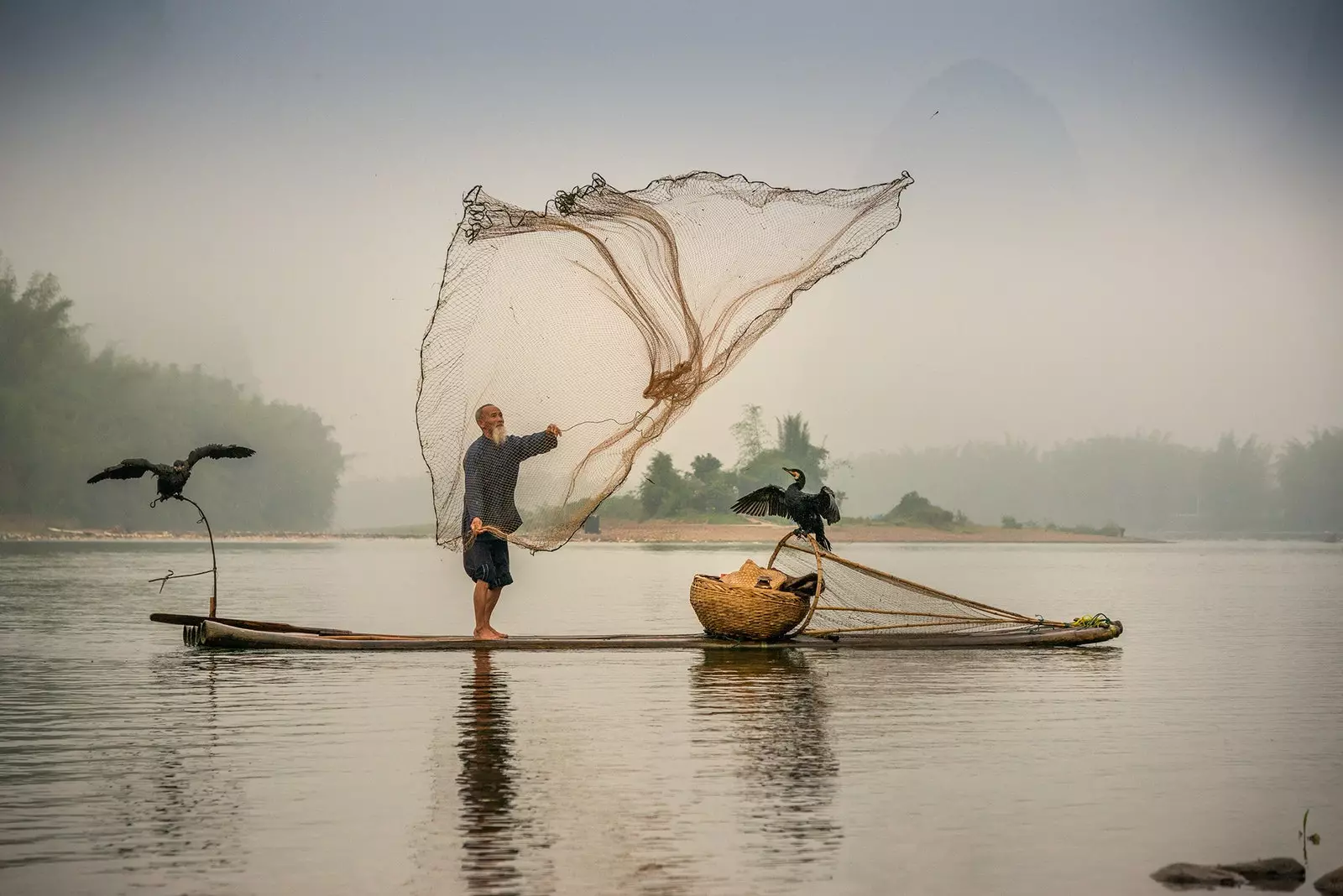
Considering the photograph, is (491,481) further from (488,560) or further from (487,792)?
(487,792)

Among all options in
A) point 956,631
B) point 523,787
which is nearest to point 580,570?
point 956,631

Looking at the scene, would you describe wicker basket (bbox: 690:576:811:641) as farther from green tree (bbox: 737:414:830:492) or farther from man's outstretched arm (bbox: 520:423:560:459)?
green tree (bbox: 737:414:830:492)

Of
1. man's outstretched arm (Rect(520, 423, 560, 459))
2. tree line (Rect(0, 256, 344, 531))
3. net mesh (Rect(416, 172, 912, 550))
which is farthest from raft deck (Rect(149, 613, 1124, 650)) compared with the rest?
tree line (Rect(0, 256, 344, 531))

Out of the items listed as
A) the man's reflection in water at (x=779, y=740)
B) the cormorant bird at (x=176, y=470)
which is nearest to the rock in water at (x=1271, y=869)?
the man's reflection in water at (x=779, y=740)

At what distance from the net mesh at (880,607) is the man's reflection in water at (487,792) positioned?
12.9ft

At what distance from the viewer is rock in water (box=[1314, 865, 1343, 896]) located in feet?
17.0

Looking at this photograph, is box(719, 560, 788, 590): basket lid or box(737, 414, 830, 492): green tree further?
box(737, 414, 830, 492): green tree

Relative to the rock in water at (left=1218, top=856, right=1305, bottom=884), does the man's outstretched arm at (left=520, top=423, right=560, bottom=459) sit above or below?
above

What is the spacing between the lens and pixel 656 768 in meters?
7.29

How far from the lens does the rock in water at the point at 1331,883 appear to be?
5.18m

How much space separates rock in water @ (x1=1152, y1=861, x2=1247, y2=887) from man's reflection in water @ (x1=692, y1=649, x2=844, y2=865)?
125 centimetres

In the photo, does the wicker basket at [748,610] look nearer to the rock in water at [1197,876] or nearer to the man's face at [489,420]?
the man's face at [489,420]

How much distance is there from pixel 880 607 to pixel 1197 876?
833cm

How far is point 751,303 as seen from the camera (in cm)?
1248
